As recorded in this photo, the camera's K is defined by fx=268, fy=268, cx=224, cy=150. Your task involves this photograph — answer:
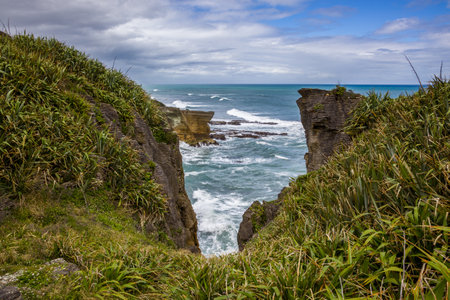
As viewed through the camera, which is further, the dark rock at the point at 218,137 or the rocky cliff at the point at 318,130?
the dark rock at the point at 218,137

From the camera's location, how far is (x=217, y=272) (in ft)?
13.1

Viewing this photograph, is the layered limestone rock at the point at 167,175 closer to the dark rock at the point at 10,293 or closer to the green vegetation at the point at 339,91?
the dark rock at the point at 10,293

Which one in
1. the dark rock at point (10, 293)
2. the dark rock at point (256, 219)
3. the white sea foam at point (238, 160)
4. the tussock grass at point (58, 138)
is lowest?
the white sea foam at point (238, 160)

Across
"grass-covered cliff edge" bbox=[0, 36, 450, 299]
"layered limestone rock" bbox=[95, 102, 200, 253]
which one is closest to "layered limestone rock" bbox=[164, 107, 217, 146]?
"layered limestone rock" bbox=[95, 102, 200, 253]

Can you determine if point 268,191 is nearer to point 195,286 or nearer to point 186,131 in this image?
point 186,131

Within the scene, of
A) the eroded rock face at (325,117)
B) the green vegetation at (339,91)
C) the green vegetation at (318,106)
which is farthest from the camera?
the green vegetation at (318,106)

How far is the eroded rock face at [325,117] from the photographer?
37.5ft

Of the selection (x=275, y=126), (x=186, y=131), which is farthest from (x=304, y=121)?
(x=275, y=126)

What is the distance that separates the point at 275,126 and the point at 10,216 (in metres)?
52.3

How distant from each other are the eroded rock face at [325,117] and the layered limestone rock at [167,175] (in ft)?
20.0

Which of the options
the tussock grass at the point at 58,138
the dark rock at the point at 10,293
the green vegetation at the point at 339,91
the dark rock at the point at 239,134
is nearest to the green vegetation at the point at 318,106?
the green vegetation at the point at 339,91

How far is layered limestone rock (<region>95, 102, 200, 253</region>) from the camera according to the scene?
9172mm

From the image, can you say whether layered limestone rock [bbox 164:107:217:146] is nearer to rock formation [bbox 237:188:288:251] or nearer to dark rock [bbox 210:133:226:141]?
dark rock [bbox 210:133:226:141]

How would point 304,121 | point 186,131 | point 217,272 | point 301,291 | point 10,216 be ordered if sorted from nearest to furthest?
point 301,291 < point 217,272 < point 10,216 < point 304,121 < point 186,131
